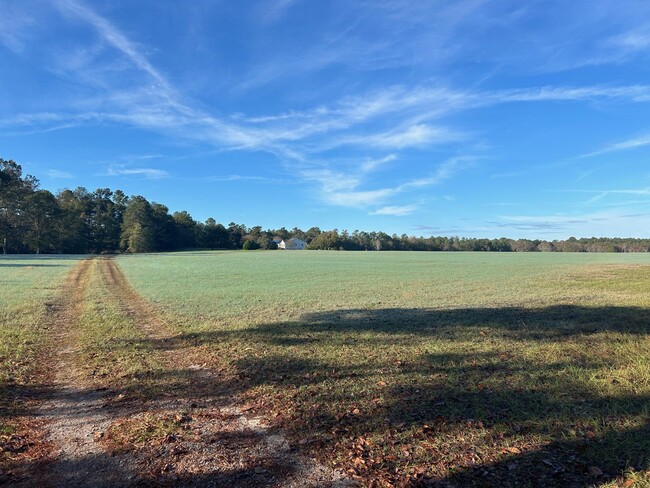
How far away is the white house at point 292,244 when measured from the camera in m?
154

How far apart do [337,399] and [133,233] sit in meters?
111

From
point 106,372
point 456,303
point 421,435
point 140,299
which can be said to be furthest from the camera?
point 140,299

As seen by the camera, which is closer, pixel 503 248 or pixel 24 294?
pixel 24 294

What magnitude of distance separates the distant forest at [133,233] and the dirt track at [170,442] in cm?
9405

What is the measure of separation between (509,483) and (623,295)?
1991 centimetres

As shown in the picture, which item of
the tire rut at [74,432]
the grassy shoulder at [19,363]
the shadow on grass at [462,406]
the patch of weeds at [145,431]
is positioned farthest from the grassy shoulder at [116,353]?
the shadow on grass at [462,406]

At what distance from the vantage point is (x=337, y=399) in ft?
19.1

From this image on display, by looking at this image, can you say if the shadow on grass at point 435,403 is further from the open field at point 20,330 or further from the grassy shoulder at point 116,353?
the open field at point 20,330

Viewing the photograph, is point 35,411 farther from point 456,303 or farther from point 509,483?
point 456,303

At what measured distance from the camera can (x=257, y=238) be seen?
140 meters

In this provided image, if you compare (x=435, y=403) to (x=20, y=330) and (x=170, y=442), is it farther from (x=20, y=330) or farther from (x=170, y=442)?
(x=20, y=330)

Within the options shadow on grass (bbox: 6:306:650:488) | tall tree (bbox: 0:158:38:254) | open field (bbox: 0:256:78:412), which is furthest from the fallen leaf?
tall tree (bbox: 0:158:38:254)

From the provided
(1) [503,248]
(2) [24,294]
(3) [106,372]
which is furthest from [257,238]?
(3) [106,372]

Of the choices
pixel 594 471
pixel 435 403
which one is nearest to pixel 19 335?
pixel 435 403
